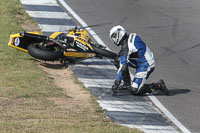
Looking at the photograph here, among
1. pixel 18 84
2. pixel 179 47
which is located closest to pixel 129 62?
pixel 18 84

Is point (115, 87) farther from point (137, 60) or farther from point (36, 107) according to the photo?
point (36, 107)

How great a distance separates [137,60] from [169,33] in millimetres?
5210

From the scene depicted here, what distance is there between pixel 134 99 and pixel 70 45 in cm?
218

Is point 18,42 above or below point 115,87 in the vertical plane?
above

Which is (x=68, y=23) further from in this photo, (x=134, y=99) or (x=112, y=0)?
(x=134, y=99)

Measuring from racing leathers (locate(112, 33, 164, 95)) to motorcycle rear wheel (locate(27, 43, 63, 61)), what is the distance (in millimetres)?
1601

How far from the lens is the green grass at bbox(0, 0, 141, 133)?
6953 mm

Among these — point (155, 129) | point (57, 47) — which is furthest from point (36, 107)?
point (57, 47)

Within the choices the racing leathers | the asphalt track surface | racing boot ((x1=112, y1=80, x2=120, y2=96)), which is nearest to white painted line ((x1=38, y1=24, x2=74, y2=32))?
the asphalt track surface

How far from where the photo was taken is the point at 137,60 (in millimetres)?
9422

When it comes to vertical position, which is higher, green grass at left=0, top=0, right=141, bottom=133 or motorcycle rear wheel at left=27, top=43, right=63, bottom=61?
motorcycle rear wheel at left=27, top=43, right=63, bottom=61

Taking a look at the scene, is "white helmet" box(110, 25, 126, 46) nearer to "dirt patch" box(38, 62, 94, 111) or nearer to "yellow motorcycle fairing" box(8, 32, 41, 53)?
"dirt patch" box(38, 62, 94, 111)

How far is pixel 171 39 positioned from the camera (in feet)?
45.2

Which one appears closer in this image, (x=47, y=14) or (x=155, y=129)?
(x=155, y=129)
